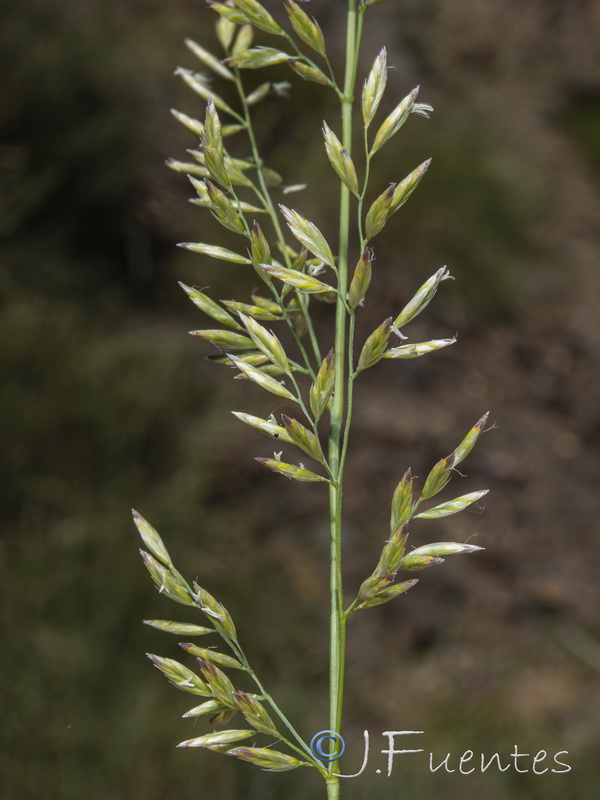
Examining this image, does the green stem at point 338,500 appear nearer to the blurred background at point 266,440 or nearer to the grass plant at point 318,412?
the grass plant at point 318,412

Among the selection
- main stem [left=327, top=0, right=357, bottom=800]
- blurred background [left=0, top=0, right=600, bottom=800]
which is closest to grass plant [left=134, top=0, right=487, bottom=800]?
main stem [left=327, top=0, right=357, bottom=800]

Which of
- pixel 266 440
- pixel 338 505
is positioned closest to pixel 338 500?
pixel 338 505

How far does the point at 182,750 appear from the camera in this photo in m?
1.91

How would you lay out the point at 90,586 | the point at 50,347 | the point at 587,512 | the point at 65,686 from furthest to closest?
the point at 587,512 → the point at 50,347 → the point at 90,586 → the point at 65,686

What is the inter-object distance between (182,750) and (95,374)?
1146mm

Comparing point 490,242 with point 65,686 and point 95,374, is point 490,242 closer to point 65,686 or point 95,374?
point 95,374

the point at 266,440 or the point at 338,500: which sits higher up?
the point at 338,500

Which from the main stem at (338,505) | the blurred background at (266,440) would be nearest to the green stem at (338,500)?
→ the main stem at (338,505)

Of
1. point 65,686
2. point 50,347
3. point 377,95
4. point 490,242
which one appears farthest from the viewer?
point 490,242

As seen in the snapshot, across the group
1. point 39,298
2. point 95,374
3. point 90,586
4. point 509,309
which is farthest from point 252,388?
point 509,309

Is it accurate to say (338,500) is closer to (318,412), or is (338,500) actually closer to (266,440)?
(318,412)

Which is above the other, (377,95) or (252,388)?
(377,95)

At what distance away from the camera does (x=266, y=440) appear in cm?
282

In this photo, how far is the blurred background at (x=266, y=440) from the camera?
2.01 m
